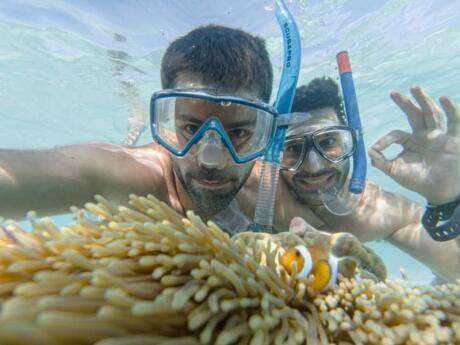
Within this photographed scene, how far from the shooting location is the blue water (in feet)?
30.6

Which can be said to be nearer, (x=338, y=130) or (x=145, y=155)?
(x=145, y=155)

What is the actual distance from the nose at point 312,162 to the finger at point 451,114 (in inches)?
56.3

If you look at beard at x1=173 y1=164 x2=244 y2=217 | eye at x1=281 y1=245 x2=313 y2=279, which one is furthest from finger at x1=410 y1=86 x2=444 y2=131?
eye at x1=281 y1=245 x2=313 y2=279

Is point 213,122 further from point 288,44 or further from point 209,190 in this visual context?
point 288,44

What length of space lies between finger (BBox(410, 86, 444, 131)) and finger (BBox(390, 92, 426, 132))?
0.18 feet

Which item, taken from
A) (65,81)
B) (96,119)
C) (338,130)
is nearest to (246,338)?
(338,130)

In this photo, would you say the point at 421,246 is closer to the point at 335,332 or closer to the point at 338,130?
the point at 338,130

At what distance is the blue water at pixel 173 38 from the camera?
9320 millimetres

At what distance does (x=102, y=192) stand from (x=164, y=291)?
2.18 metres

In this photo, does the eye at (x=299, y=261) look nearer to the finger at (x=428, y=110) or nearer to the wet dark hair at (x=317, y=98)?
the finger at (x=428, y=110)

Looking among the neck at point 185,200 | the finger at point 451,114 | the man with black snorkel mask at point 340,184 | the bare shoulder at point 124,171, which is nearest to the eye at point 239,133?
the neck at point 185,200

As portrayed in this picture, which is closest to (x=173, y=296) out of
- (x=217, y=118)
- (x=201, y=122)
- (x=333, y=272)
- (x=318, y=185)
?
(x=333, y=272)

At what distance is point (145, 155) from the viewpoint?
368 cm

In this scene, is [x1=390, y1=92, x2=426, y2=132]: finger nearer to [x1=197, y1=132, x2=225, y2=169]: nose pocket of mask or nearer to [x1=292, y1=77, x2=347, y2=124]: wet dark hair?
[x1=292, y1=77, x2=347, y2=124]: wet dark hair
